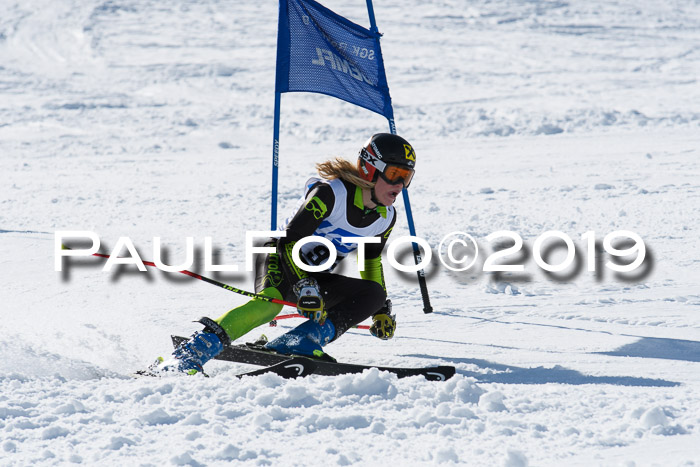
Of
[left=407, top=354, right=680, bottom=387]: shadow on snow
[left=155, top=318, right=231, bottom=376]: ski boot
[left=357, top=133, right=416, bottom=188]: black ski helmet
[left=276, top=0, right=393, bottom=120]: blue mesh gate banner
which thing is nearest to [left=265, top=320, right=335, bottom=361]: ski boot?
[left=155, top=318, right=231, bottom=376]: ski boot

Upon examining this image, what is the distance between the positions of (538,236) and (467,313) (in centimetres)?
272

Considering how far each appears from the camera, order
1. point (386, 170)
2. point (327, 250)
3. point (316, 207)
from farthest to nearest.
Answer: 1. point (327, 250)
2. point (386, 170)
3. point (316, 207)

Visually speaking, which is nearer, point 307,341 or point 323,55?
point 307,341

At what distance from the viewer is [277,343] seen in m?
3.88

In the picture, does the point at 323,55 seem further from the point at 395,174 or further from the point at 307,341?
the point at 307,341

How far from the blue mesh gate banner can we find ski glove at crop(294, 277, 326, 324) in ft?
6.74

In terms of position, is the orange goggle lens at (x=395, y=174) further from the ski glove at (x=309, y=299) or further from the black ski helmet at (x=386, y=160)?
the ski glove at (x=309, y=299)

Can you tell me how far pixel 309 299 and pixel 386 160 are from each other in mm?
825

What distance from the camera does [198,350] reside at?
11.8ft

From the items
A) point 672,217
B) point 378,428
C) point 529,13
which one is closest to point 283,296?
point 378,428

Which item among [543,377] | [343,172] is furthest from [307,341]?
[543,377]

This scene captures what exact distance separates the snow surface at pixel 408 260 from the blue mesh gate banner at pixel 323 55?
164 centimetres

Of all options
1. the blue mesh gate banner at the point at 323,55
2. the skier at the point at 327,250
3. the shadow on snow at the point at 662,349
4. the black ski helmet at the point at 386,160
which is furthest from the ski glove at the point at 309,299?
the blue mesh gate banner at the point at 323,55

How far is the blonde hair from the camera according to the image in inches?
159
